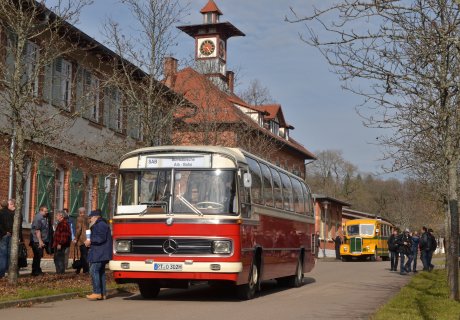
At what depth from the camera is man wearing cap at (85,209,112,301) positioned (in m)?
15.3

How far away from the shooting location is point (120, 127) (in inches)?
1347

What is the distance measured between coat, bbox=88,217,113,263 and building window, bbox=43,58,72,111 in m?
11.7

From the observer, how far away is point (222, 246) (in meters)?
15.1

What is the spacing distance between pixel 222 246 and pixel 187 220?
0.82 m

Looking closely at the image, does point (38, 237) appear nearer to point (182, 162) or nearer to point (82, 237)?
point (82, 237)

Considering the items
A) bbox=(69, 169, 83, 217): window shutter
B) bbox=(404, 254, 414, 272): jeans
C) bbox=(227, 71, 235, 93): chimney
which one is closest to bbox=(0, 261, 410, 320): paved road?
bbox=(69, 169, 83, 217): window shutter

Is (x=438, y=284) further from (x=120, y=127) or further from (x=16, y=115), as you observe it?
(x=120, y=127)

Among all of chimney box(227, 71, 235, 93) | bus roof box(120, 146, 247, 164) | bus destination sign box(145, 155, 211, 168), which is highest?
chimney box(227, 71, 235, 93)

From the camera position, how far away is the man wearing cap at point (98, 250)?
15344 mm

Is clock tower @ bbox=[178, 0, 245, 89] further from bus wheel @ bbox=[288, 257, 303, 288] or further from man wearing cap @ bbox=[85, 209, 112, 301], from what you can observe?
man wearing cap @ bbox=[85, 209, 112, 301]

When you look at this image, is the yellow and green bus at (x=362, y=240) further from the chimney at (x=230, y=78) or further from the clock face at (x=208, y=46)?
the clock face at (x=208, y=46)

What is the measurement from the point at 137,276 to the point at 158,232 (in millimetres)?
938

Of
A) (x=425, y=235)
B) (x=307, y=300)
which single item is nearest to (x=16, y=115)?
(x=307, y=300)

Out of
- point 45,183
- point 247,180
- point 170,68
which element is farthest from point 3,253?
point 45,183
